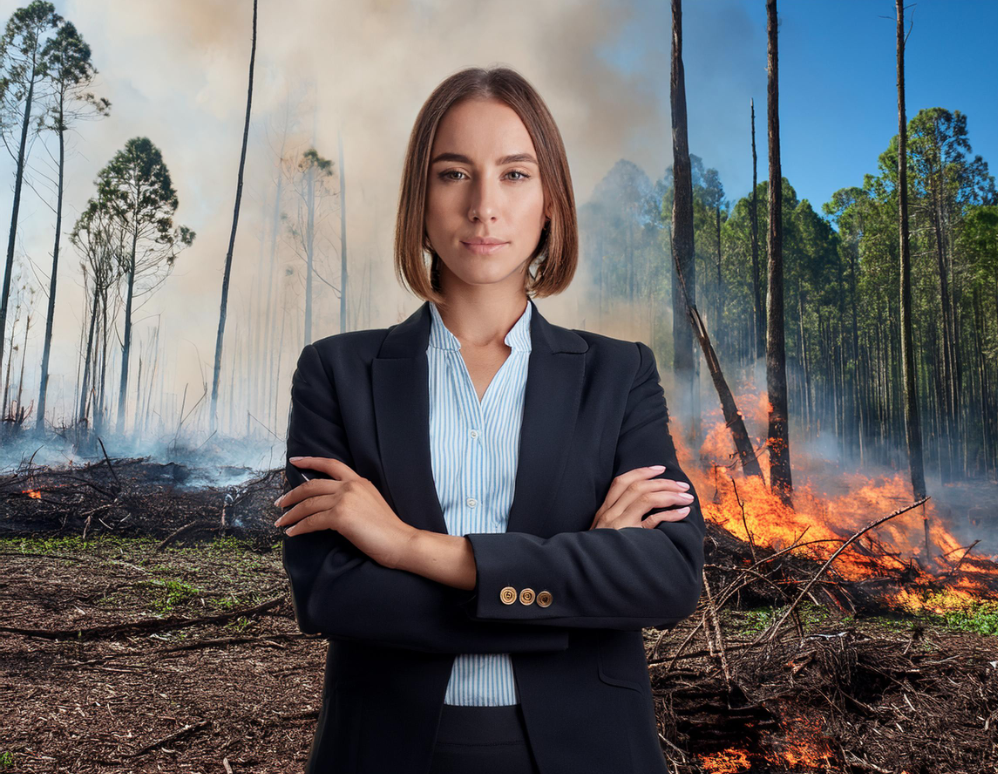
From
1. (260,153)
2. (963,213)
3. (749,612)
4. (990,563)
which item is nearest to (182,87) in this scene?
(260,153)

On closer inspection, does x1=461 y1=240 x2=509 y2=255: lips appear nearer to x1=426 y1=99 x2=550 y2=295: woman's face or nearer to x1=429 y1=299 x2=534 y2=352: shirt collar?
x1=426 y1=99 x2=550 y2=295: woman's face

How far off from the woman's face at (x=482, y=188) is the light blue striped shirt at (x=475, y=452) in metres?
0.15

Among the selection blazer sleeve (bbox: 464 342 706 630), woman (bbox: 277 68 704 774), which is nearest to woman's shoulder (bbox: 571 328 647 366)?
woman (bbox: 277 68 704 774)

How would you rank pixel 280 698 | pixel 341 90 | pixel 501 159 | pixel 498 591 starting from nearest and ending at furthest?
pixel 498 591 → pixel 501 159 → pixel 280 698 → pixel 341 90

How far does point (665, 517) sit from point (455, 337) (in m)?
0.50

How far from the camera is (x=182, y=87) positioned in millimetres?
5973

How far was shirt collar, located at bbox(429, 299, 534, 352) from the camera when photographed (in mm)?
1370

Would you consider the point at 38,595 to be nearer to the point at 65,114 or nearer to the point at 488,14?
the point at 65,114

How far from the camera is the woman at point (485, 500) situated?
1.09 m

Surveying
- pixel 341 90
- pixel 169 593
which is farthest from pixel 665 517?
pixel 341 90

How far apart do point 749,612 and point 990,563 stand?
1887 millimetres

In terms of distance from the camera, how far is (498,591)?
3.48 feet

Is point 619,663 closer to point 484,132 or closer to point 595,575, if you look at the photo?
point 595,575

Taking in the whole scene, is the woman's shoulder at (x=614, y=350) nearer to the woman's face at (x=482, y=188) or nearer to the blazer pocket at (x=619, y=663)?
the woman's face at (x=482, y=188)
